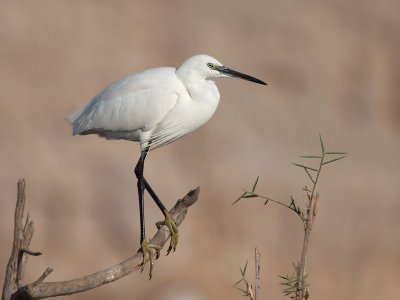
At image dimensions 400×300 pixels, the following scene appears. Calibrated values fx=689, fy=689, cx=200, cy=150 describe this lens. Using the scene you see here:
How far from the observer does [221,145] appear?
796 cm

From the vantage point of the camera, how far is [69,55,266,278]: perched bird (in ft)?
11.5

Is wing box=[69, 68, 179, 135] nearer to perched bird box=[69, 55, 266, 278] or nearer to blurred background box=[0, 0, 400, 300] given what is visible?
perched bird box=[69, 55, 266, 278]

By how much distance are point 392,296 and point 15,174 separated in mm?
4893

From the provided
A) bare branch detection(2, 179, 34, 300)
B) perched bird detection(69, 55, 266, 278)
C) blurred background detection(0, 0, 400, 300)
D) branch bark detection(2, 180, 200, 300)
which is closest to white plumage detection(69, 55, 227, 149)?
perched bird detection(69, 55, 266, 278)

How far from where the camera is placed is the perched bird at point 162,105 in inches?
138

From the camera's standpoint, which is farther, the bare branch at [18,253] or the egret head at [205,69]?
the egret head at [205,69]

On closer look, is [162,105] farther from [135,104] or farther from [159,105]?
[135,104]

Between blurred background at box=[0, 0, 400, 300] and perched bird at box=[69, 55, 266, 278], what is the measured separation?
3.78 meters

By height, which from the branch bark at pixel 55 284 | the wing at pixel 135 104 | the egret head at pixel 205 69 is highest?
the egret head at pixel 205 69

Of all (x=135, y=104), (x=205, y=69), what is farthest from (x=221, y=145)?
(x=205, y=69)

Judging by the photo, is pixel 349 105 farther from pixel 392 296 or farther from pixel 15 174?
pixel 15 174

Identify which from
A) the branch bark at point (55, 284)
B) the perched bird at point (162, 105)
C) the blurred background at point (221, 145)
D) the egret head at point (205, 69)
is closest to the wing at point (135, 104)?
the perched bird at point (162, 105)

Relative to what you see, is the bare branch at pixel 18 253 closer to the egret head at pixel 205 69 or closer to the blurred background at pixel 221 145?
the egret head at pixel 205 69

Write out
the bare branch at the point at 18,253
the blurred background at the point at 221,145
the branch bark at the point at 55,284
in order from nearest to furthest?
the branch bark at the point at 55,284, the bare branch at the point at 18,253, the blurred background at the point at 221,145
